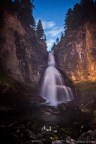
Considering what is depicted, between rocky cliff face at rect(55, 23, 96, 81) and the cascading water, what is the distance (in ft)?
15.5

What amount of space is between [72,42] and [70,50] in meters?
2.87

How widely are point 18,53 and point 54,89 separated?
1469 centimetres

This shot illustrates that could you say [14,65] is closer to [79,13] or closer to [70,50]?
[70,50]

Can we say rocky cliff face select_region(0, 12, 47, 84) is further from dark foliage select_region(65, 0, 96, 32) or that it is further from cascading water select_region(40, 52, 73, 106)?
dark foliage select_region(65, 0, 96, 32)

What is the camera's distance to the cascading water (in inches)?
1953

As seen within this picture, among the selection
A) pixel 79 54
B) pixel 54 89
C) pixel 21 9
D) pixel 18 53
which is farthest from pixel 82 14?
pixel 54 89

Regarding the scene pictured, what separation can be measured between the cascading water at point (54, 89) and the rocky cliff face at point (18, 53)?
118 inches

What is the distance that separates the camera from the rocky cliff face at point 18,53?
48.2 metres

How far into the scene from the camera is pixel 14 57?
50656 mm

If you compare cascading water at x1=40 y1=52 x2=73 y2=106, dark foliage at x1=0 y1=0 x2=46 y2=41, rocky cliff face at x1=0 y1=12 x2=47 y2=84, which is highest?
dark foliage at x1=0 y1=0 x2=46 y2=41

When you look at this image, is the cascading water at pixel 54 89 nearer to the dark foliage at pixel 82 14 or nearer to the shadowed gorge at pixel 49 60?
the shadowed gorge at pixel 49 60

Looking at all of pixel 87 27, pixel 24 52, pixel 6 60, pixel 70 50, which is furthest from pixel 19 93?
pixel 87 27

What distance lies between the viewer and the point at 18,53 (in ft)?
173

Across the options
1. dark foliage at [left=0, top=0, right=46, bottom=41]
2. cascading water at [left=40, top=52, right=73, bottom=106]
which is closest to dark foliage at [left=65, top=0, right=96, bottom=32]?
dark foliage at [left=0, top=0, right=46, bottom=41]
